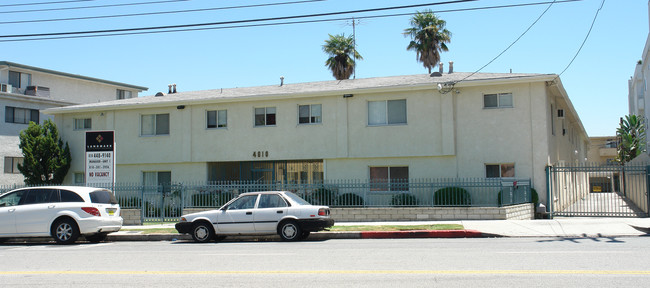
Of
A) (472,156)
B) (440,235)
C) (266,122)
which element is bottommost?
(440,235)

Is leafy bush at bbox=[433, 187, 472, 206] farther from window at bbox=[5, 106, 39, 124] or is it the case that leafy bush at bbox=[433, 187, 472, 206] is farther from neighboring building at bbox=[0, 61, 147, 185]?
window at bbox=[5, 106, 39, 124]

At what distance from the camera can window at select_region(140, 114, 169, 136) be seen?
27.9 meters

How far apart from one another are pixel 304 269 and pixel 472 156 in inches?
589

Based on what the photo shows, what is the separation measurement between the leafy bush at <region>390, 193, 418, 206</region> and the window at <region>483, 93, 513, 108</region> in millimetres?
4654

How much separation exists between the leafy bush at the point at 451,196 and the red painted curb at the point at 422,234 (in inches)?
198

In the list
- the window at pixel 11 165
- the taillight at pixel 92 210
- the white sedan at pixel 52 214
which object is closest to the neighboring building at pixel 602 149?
the window at pixel 11 165

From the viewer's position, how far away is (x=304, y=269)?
9562 mm

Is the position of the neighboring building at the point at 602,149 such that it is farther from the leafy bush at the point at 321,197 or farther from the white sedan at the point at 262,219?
the white sedan at the point at 262,219

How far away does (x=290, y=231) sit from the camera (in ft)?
50.4

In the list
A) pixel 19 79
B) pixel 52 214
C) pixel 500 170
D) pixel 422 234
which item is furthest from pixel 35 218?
pixel 19 79

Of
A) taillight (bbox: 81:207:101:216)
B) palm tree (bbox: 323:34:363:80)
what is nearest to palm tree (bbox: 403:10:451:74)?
palm tree (bbox: 323:34:363:80)

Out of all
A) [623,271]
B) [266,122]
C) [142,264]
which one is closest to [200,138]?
[266,122]

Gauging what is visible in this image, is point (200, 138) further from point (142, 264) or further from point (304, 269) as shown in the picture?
point (304, 269)

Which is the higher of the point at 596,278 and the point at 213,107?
the point at 213,107
